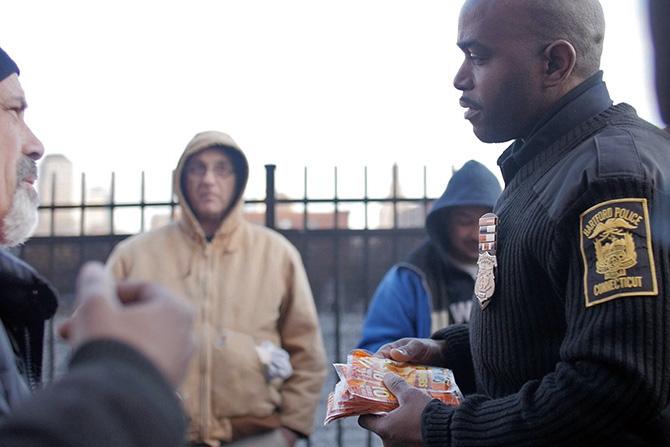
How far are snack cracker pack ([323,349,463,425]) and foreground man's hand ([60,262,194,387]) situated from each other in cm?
92

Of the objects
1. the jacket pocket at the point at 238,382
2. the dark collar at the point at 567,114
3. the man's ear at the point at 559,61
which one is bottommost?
the jacket pocket at the point at 238,382

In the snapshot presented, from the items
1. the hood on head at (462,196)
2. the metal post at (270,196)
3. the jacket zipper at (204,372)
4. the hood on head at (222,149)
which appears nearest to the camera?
the jacket zipper at (204,372)

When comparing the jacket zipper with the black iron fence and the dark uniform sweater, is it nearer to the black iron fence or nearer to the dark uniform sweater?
the black iron fence

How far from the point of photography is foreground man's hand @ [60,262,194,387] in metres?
0.79

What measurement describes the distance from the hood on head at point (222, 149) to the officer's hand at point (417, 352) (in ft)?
6.91

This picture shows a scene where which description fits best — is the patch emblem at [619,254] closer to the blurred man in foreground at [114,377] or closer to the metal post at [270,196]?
the blurred man in foreground at [114,377]

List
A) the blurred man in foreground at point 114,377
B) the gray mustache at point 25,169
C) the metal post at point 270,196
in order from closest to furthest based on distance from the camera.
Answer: the blurred man in foreground at point 114,377, the gray mustache at point 25,169, the metal post at point 270,196

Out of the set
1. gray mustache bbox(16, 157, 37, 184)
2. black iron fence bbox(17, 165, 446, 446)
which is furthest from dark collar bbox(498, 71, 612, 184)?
black iron fence bbox(17, 165, 446, 446)

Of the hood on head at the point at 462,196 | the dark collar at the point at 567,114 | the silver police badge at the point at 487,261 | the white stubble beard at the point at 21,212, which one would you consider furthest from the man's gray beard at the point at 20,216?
the hood on head at the point at 462,196

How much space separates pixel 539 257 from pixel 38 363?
1.33m

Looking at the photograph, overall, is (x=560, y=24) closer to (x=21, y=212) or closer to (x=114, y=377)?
(x=114, y=377)

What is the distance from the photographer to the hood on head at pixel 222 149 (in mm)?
4023

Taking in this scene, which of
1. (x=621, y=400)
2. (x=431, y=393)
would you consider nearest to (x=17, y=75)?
(x=431, y=393)

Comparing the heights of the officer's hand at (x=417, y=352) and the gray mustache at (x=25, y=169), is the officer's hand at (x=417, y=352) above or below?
below
